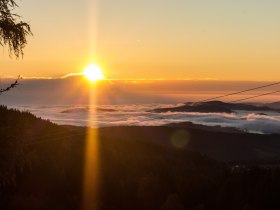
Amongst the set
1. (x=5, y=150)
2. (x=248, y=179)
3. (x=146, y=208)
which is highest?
(x=5, y=150)

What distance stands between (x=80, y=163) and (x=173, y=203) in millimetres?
13798

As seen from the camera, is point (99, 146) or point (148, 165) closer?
point (148, 165)

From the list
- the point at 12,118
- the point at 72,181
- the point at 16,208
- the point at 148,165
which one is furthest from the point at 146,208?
the point at 12,118

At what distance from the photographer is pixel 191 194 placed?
5097 cm

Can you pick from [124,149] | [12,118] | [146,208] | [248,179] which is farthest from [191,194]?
[12,118]

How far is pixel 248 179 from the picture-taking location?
4288 centimetres

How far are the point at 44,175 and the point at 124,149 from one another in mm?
27860

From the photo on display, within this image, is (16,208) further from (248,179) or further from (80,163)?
(80,163)

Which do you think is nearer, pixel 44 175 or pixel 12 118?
pixel 12 118

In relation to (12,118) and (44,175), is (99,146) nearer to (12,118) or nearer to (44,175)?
(44,175)

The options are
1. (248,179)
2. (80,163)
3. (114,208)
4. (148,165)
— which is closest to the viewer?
(248,179)

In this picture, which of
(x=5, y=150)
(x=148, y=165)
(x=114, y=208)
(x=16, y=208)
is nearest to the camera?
(x=5, y=150)

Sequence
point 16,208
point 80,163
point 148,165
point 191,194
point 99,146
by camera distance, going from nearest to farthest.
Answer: point 16,208, point 191,194, point 80,163, point 148,165, point 99,146

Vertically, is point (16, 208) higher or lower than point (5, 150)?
lower
